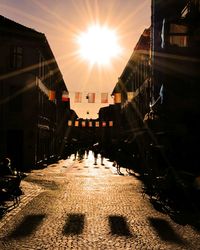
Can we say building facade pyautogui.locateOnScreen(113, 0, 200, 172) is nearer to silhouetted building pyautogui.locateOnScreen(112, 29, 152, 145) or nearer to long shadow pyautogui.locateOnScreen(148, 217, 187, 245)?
silhouetted building pyautogui.locateOnScreen(112, 29, 152, 145)

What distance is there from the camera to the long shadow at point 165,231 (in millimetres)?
9861

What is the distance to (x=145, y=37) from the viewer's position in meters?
40.3

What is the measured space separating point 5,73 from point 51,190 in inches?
678

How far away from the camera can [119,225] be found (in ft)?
38.0

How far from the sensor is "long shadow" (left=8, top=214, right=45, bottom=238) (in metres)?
10.3

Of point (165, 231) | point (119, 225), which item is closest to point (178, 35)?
point (119, 225)

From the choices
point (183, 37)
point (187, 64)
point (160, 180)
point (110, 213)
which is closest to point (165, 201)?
point (160, 180)

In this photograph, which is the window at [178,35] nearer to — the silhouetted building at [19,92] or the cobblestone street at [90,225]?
the cobblestone street at [90,225]

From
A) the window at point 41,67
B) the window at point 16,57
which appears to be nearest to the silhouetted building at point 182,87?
the window at point 16,57

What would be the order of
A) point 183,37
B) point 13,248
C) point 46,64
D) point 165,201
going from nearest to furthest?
point 13,248 → point 165,201 → point 183,37 → point 46,64

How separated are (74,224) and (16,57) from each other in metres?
26.2

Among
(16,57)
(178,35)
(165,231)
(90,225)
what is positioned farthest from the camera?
(16,57)

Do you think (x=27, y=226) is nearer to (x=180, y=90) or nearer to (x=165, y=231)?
(x=165, y=231)

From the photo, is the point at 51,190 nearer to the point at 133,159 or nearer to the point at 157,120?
the point at 157,120
